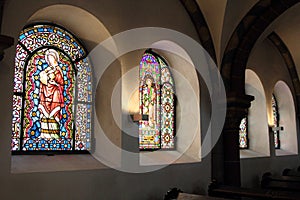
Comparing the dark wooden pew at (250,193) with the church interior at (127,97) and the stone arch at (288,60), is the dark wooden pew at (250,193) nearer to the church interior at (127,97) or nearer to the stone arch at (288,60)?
the church interior at (127,97)

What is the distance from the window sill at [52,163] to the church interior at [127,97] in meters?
0.02

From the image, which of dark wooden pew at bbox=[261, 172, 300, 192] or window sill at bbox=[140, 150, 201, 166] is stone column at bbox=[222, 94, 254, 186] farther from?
dark wooden pew at bbox=[261, 172, 300, 192]

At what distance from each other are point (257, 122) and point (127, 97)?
4957 millimetres

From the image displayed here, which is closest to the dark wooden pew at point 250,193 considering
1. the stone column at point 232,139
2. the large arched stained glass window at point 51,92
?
the stone column at point 232,139

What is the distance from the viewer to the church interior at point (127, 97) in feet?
14.2

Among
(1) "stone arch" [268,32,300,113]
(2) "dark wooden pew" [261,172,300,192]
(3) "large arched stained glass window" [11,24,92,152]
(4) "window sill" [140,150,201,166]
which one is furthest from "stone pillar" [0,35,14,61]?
(1) "stone arch" [268,32,300,113]

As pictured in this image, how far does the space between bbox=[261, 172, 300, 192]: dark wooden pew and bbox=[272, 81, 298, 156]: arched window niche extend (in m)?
2.00

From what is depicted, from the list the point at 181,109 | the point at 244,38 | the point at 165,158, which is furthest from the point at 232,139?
the point at 244,38

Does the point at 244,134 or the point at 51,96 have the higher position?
the point at 51,96

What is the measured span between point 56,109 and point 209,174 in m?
3.27

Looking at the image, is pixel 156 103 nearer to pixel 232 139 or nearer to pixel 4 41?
pixel 232 139

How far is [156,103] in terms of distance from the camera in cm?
664

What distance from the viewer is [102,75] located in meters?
5.45

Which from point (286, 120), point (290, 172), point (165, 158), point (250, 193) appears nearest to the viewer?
point (250, 193)
